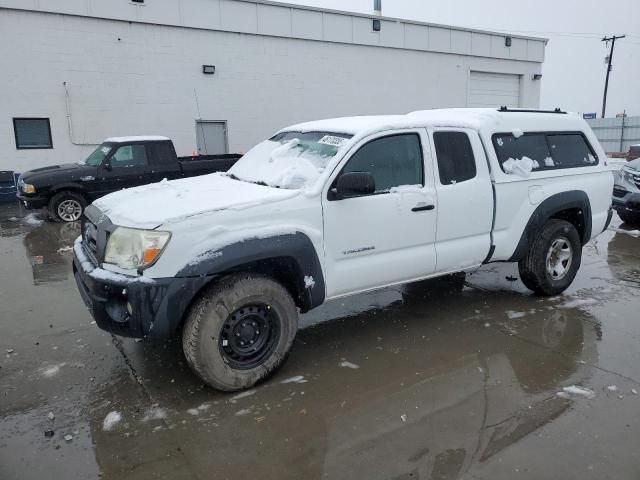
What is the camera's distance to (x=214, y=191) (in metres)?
4.17

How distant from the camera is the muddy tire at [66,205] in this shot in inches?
421

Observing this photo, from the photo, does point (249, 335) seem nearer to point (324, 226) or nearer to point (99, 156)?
point (324, 226)

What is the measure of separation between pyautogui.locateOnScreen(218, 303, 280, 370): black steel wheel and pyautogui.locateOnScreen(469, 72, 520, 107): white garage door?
20.3 m

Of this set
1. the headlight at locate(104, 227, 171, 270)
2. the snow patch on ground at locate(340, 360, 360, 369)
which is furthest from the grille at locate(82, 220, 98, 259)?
the snow patch on ground at locate(340, 360, 360, 369)

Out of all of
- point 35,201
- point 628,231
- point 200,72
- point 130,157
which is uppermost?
point 200,72

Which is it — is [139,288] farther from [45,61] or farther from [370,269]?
[45,61]

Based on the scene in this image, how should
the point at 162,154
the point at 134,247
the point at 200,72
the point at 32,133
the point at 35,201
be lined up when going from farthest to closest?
the point at 200,72
the point at 32,133
the point at 162,154
the point at 35,201
the point at 134,247

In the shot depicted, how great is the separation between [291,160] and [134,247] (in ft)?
5.27

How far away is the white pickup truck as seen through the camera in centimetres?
349

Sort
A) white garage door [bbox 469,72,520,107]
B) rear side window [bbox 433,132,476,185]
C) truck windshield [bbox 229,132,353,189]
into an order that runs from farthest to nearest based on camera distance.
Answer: white garage door [bbox 469,72,520,107]
rear side window [bbox 433,132,476,185]
truck windshield [bbox 229,132,353,189]

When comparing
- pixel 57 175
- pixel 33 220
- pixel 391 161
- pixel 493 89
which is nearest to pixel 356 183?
pixel 391 161

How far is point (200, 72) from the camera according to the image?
16031mm

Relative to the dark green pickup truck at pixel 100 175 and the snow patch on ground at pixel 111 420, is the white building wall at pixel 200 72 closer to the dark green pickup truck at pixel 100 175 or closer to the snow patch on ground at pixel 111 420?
the dark green pickup truck at pixel 100 175

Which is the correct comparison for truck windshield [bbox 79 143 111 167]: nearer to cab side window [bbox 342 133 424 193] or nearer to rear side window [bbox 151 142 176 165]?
rear side window [bbox 151 142 176 165]
